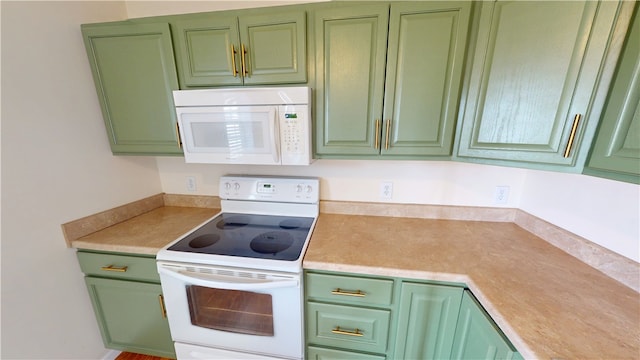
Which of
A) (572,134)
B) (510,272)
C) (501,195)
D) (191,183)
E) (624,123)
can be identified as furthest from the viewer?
(191,183)

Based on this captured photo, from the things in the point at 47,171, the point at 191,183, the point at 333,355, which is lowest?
the point at 333,355

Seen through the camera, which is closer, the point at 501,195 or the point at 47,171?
the point at 47,171

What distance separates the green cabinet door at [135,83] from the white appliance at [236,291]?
2.10 feet

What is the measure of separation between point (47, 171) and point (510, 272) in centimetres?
225

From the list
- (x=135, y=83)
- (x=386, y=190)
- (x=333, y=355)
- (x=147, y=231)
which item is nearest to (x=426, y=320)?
(x=333, y=355)

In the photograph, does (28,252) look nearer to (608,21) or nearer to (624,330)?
(624,330)

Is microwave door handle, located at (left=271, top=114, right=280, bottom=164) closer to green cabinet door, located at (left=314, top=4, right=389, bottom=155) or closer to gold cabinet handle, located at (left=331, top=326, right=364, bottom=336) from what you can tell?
green cabinet door, located at (left=314, top=4, right=389, bottom=155)

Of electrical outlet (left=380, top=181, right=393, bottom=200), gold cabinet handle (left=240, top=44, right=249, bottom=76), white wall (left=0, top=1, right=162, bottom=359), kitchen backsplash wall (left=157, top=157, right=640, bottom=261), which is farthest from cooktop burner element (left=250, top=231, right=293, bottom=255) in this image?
white wall (left=0, top=1, right=162, bottom=359)

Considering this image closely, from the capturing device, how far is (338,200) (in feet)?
5.20

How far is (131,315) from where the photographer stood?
132 cm

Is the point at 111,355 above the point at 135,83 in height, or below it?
below

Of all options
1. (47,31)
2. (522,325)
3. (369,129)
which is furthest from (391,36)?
(47,31)

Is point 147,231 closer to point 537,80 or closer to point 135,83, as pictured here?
point 135,83

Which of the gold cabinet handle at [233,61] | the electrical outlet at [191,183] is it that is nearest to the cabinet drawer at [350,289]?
the gold cabinet handle at [233,61]
